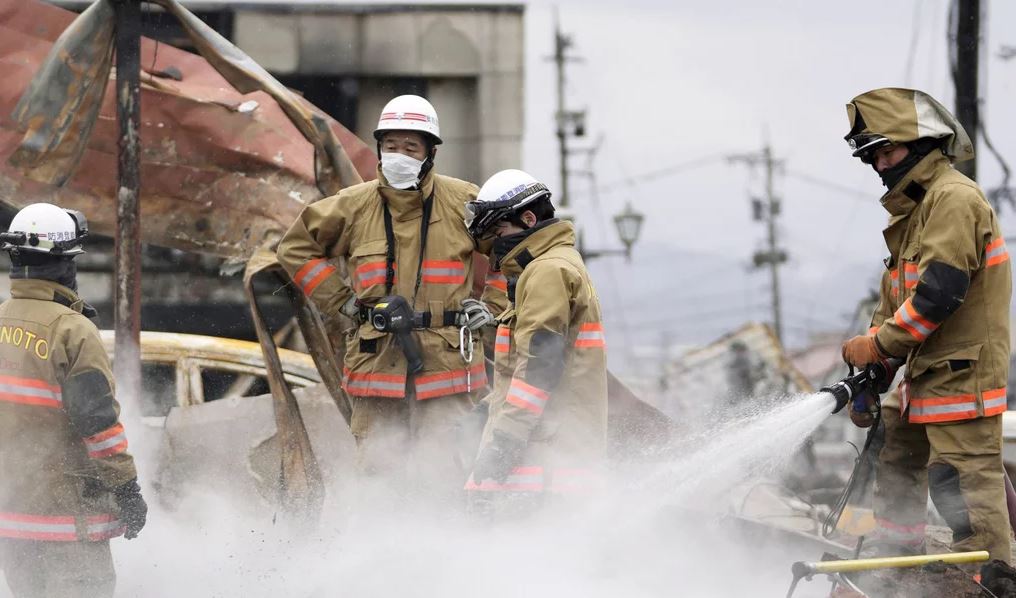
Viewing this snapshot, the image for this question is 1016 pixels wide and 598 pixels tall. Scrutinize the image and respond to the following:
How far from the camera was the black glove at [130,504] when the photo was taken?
16.0ft

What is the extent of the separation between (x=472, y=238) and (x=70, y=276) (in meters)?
1.83

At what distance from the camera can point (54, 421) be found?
477 cm

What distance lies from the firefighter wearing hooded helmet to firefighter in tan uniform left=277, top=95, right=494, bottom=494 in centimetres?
73

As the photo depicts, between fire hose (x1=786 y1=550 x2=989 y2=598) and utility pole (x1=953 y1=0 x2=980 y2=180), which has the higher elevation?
utility pole (x1=953 y1=0 x2=980 y2=180)

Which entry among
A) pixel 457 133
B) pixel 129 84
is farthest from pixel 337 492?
pixel 457 133

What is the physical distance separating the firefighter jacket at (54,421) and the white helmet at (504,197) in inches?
62.7

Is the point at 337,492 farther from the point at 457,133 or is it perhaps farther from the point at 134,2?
the point at 457,133

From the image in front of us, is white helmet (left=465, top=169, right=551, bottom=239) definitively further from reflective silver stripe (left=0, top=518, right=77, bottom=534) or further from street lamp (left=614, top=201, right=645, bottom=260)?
street lamp (left=614, top=201, right=645, bottom=260)

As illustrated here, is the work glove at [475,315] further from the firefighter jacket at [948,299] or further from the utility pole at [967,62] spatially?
the utility pole at [967,62]

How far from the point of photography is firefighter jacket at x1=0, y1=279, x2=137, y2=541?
469 centimetres

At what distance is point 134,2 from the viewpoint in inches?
242

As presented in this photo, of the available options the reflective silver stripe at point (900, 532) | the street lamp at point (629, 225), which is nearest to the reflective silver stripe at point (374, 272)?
the reflective silver stripe at point (900, 532)

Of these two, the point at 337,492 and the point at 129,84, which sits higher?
the point at 129,84

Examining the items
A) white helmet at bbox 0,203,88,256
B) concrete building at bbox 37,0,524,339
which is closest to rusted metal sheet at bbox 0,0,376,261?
white helmet at bbox 0,203,88,256
